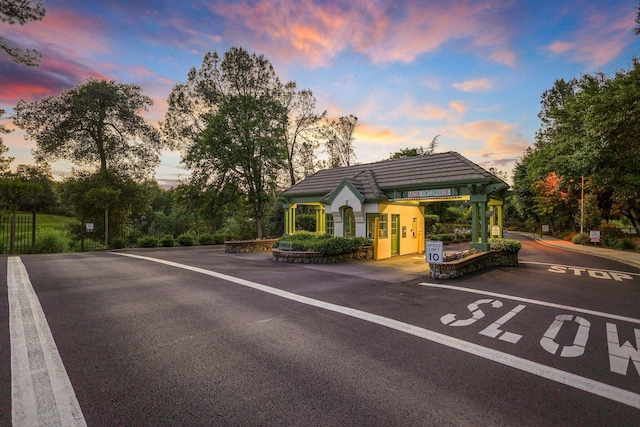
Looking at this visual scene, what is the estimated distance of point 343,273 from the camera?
37.2ft

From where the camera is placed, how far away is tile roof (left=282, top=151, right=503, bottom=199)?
45.7 feet

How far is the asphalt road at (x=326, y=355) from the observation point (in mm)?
3062

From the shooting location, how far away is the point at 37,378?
11.6 ft

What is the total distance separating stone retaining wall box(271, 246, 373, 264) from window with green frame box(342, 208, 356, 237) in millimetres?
1889

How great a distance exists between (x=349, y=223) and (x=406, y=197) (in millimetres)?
3523

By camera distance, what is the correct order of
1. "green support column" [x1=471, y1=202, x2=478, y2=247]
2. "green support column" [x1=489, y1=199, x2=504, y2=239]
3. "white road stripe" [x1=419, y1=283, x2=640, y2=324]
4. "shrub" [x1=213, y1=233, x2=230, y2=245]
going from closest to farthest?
1. "white road stripe" [x1=419, y1=283, x2=640, y2=324]
2. "green support column" [x1=471, y1=202, x2=478, y2=247]
3. "green support column" [x1=489, y1=199, x2=504, y2=239]
4. "shrub" [x1=213, y1=233, x2=230, y2=245]

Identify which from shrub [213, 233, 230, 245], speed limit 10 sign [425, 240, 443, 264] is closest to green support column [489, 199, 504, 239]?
speed limit 10 sign [425, 240, 443, 264]

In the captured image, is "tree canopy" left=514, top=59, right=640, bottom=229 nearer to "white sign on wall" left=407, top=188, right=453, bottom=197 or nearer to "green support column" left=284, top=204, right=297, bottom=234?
"white sign on wall" left=407, top=188, right=453, bottom=197

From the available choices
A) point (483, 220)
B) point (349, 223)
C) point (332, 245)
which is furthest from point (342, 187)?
point (483, 220)

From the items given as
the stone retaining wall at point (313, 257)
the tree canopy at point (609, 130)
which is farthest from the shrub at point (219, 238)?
the tree canopy at point (609, 130)

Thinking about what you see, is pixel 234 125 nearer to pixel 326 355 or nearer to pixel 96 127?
pixel 96 127

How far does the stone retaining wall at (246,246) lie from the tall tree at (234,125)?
451 cm

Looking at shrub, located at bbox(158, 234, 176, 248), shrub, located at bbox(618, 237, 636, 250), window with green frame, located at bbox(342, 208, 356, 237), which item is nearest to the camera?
window with green frame, located at bbox(342, 208, 356, 237)

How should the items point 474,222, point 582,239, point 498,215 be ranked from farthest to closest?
point 582,239
point 498,215
point 474,222
